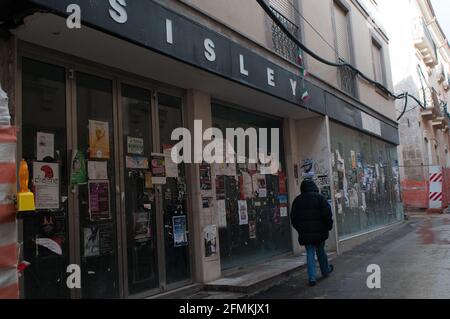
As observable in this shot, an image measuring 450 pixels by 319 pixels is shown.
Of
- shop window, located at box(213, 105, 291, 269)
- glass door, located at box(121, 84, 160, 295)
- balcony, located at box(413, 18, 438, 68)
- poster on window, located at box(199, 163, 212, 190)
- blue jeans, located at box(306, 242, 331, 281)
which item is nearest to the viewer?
glass door, located at box(121, 84, 160, 295)

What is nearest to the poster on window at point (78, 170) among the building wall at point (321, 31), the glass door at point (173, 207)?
the glass door at point (173, 207)

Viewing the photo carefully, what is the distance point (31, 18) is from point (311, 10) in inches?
320

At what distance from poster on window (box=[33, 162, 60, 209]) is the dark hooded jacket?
3.78 m

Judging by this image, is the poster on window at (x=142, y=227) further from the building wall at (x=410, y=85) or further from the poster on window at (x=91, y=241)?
the building wall at (x=410, y=85)

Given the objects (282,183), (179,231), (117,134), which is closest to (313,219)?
(179,231)

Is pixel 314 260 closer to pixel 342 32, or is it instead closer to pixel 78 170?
pixel 78 170

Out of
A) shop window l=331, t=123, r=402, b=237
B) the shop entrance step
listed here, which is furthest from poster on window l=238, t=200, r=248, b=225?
shop window l=331, t=123, r=402, b=237

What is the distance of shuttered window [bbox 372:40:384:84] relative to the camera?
16.6 m

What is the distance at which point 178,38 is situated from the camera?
243 inches

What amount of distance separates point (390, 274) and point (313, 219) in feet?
5.19

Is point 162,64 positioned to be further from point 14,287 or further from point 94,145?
point 14,287

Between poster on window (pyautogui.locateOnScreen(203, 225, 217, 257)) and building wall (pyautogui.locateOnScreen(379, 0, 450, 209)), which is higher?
building wall (pyautogui.locateOnScreen(379, 0, 450, 209))

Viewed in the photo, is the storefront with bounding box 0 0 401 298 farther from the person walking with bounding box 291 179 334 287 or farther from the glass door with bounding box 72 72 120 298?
the person walking with bounding box 291 179 334 287

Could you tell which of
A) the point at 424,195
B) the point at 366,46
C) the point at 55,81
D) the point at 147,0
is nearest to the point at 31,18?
the point at 55,81
